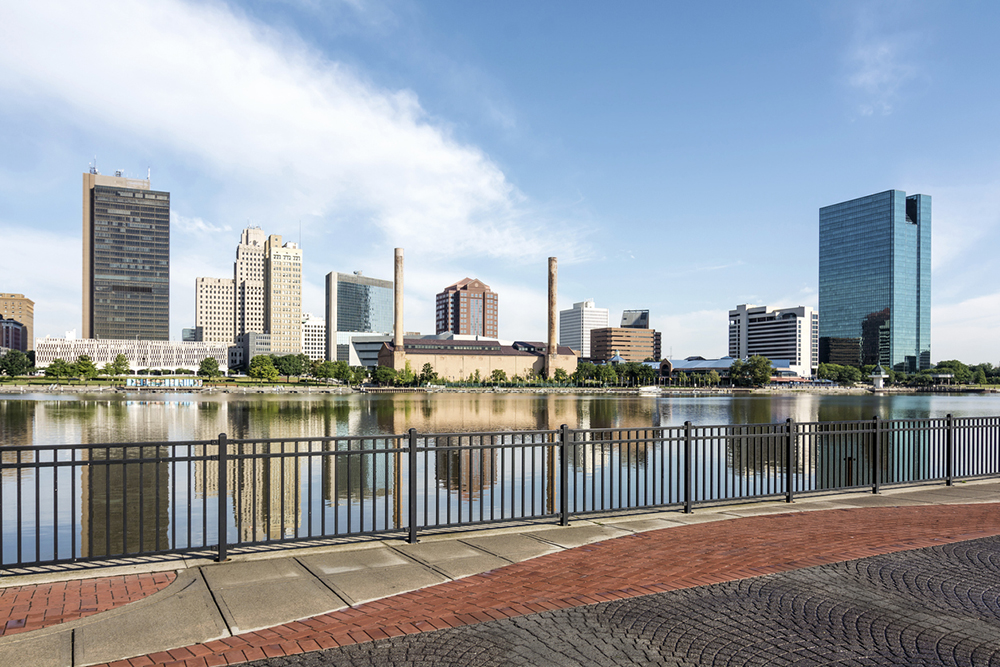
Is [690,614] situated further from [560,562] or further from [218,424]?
[218,424]

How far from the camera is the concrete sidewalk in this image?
5.64 meters

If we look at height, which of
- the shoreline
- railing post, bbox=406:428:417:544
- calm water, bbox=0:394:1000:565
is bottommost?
the shoreline

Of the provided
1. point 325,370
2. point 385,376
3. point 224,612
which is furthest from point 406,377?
point 224,612

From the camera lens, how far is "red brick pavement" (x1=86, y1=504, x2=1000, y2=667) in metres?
5.73

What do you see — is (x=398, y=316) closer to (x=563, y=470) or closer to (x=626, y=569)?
(x=563, y=470)

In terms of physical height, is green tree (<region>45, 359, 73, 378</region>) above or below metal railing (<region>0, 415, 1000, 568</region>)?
below

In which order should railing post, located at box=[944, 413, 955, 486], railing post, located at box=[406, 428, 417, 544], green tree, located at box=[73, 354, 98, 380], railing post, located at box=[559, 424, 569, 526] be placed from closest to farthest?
railing post, located at box=[406, 428, 417, 544]
railing post, located at box=[559, 424, 569, 526]
railing post, located at box=[944, 413, 955, 486]
green tree, located at box=[73, 354, 98, 380]

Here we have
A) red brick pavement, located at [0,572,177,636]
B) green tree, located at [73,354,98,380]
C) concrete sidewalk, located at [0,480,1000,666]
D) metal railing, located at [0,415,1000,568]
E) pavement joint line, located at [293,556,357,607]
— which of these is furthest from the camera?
green tree, located at [73,354,98,380]

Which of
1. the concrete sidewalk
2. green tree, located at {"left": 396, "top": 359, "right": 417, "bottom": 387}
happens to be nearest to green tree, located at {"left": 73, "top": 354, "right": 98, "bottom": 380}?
green tree, located at {"left": 396, "top": 359, "right": 417, "bottom": 387}

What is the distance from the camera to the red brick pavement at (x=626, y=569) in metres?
5.73

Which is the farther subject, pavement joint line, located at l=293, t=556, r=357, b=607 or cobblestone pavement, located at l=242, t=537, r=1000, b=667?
pavement joint line, located at l=293, t=556, r=357, b=607

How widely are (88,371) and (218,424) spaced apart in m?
139

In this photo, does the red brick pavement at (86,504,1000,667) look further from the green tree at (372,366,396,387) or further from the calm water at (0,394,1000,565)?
the green tree at (372,366,396,387)

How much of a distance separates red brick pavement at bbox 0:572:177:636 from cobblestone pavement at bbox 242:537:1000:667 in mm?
2459
